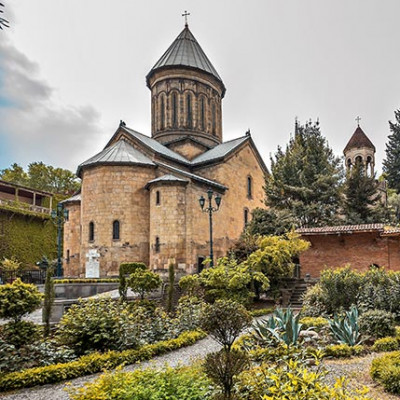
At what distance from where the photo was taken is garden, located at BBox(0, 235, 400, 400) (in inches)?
165

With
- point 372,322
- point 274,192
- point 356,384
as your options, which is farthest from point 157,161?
point 356,384

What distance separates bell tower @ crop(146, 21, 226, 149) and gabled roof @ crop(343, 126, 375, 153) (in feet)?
46.0

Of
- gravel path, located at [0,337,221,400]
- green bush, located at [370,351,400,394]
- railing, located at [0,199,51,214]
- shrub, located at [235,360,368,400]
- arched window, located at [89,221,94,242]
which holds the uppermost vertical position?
railing, located at [0,199,51,214]

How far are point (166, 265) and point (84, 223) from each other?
585 cm

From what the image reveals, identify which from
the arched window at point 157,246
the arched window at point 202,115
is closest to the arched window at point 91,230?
the arched window at point 157,246

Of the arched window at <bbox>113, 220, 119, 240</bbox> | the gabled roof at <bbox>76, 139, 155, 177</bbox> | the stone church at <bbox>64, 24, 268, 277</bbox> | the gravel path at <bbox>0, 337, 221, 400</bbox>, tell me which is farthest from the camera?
the gabled roof at <bbox>76, 139, 155, 177</bbox>

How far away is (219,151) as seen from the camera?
29.0 metres

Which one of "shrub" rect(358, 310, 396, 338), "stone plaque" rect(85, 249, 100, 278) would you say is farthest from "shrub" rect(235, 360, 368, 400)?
"stone plaque" rect(85, 249, 100, 278)

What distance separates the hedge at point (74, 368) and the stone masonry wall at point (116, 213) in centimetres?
1456

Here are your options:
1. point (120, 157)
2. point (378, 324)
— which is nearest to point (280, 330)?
point (378, 324)

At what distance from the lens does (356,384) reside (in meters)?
5.63

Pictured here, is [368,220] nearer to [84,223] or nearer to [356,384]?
[84,223]

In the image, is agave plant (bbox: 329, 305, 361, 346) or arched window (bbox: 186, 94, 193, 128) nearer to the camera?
agave plant (bbox: 329, 305, 361, 346)

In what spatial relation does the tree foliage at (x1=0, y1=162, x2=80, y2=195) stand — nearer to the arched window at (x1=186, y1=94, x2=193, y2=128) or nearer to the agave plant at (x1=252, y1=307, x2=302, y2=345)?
the arched window at (x1=186, y1=94, x2=193, y2=128)
